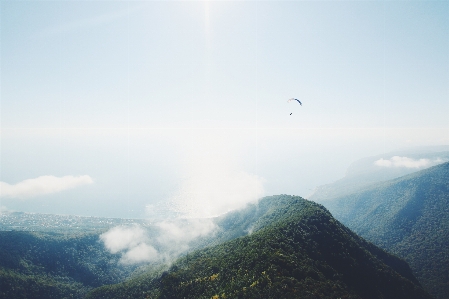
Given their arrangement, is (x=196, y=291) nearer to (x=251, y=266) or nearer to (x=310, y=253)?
(x=251, y=266)

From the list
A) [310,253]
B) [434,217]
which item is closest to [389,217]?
[434,217]

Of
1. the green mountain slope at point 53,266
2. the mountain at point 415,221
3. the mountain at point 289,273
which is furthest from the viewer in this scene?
the mountain at point 415,221

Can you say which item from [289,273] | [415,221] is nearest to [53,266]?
[289,273]

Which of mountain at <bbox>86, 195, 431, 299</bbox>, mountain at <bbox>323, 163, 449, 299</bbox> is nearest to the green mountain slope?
mountain at <bbox>86, 195, 431, 299</bbox>

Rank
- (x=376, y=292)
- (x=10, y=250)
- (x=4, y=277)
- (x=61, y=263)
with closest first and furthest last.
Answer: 1. (x=376, y=292)
2. (x=4, y=277)
3. (x=10, y=250)
4. (x=61, y=263)

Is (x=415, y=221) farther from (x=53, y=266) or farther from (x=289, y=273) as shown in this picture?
(x=53, y=266)

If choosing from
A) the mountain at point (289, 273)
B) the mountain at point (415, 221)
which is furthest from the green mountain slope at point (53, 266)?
the mountain at point (415, 221)

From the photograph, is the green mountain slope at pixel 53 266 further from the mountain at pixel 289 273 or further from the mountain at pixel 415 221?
the mountain at pixel 415 221

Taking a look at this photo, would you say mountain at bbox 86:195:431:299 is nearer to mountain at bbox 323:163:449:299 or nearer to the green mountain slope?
the green mountain slope
